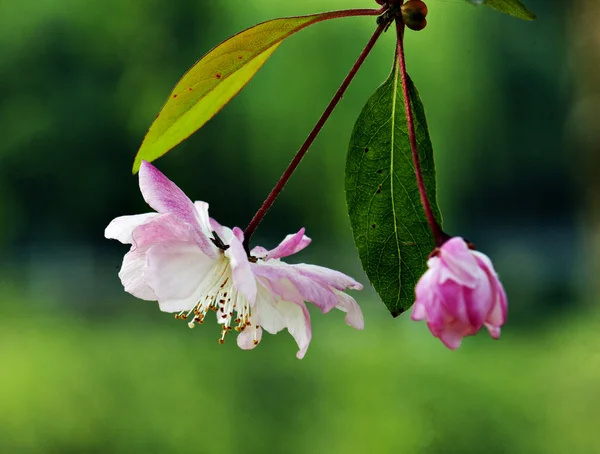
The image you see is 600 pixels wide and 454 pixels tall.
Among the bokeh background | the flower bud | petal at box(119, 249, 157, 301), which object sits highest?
the flower bud

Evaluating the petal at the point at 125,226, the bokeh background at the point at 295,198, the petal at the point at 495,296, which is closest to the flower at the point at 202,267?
the petal at the point at 125,226

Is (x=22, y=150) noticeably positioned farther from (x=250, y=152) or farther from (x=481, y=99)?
(x=481, y=99)

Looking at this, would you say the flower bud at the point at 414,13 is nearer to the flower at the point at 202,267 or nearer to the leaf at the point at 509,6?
the leaf at the point at 509,6

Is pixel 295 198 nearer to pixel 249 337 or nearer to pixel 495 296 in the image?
pixel 249 337

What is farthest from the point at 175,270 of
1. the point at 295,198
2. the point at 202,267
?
the point at 295,198

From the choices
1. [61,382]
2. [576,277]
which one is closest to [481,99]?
[576,277]

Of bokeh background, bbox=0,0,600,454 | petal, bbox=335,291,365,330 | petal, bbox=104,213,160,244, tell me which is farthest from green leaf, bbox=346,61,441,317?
bokeh background, bbox=0,0,600,454

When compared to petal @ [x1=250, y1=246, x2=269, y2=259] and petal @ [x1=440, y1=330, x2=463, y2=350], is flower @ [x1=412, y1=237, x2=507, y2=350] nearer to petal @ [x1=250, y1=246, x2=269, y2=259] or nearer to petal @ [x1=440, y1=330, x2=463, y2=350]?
petal @ [x1=440, y1=330, x2=463, y2=350]
